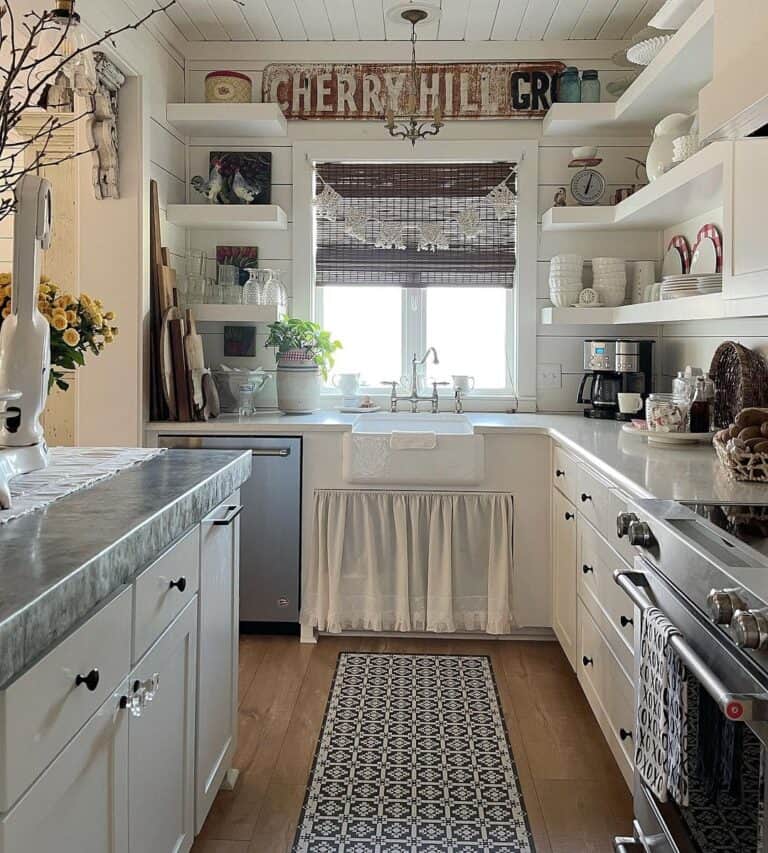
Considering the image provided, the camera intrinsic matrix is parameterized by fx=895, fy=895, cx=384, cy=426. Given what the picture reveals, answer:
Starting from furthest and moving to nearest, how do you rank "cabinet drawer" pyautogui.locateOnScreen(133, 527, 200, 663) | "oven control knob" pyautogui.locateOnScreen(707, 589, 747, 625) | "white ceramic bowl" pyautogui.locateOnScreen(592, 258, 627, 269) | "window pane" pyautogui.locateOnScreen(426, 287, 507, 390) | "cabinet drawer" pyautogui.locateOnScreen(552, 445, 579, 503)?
1. "window pane" pyautogui.locateOnScreen(426, 287, 507, 390)
2. "white ceramic bowl" pyautogui.locateOnScreen(592, 258, 627, 269)
3. "cabinet drawer" pyautogui.locateOnScreen(552, 445, 579, 503)
4. "cabinet drawer" pyautogui.locateOnScreen(133, 527, 200, 663)
5. "oven control knob" pyautogui.locateOnScreen(707, 589, 747, 625)

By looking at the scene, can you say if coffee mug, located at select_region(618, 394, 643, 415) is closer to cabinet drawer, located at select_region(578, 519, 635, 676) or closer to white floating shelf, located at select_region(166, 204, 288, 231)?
cabinet drawer, located at select_region(578, 519, 635, 676)

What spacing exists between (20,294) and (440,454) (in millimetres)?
2236

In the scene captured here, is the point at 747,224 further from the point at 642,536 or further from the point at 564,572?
the point at 564,572

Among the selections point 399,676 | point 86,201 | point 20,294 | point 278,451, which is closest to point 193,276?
point 86,201

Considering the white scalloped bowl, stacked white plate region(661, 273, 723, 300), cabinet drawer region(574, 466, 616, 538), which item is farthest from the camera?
the white scalloped bowl

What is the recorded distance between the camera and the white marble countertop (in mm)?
2217

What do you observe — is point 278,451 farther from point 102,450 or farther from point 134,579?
point 134,579

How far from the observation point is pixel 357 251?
440 cm

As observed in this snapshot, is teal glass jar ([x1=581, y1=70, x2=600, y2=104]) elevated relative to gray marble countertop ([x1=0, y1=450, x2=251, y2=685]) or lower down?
elevated

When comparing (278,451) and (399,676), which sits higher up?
(278,451)

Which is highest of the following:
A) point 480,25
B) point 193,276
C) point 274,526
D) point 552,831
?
point 480,25

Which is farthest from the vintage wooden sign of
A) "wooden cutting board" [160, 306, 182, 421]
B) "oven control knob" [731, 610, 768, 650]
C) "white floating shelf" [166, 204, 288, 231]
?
"oven control knob" [731, 610, 768, 650]

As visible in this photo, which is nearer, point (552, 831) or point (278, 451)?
point (552, 831)

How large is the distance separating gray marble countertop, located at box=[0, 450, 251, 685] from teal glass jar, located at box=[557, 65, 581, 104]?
2.79 metres
